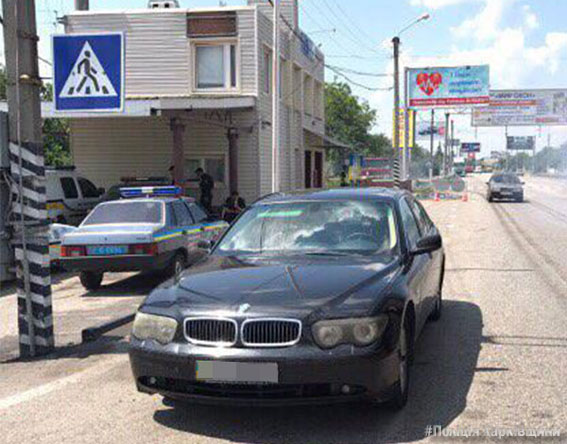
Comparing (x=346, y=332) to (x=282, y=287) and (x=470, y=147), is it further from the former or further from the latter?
(x=470, y=147)

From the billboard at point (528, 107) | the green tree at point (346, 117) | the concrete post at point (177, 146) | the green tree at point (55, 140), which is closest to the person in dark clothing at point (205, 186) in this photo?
the concrete post at point (177, 146)

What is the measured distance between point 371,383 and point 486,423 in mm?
906

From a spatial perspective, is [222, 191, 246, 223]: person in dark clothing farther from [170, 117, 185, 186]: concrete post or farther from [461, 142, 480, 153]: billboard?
[461, 142, 480, 153]: billboard

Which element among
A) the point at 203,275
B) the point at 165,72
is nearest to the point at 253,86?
the point at 165,72

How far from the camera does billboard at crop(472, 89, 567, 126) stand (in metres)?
48.0

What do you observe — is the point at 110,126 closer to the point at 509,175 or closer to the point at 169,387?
the point at 169,387

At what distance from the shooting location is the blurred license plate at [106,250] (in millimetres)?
9719

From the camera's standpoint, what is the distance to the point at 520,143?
122750 mm

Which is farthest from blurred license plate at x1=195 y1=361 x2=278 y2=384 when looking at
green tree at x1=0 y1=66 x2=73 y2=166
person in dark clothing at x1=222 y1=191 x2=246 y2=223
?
green tree at x1=0 y1=66 x2=73 y2=166

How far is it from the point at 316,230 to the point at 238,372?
191 cm

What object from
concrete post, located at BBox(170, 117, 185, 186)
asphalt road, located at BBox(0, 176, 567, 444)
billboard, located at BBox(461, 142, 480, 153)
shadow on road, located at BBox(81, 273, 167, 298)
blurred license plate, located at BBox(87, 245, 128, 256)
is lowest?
shadow on road, located at BBox(81, 273, 167, 298)

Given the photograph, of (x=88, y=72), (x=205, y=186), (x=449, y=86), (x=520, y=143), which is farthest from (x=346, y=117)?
(x=88, y=72)

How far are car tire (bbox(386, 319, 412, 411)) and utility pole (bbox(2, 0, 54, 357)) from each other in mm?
3799

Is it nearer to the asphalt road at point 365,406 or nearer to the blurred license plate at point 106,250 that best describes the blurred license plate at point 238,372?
the asphalt road at point 365,406
